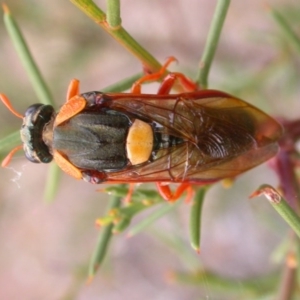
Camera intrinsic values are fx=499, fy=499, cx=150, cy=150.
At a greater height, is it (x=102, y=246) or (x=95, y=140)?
(x=95, y=140)

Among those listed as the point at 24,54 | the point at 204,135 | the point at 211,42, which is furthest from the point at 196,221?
the point at 24,54

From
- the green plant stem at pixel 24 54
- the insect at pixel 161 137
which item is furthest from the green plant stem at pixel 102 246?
the green plant stem at pixel 24 54

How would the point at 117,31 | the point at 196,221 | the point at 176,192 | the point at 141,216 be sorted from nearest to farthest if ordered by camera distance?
the point at 117,31
the point at 196,221
the point at 176,192
the point at 141,216

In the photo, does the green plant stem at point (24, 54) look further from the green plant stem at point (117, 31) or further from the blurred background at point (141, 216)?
the blurred background at point (141, 216)

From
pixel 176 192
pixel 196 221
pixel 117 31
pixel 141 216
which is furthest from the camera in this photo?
pixel 141 216

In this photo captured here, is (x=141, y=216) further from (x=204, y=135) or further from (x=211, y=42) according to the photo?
(x=211, y=42)

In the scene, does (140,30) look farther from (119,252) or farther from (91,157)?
(91,157)
